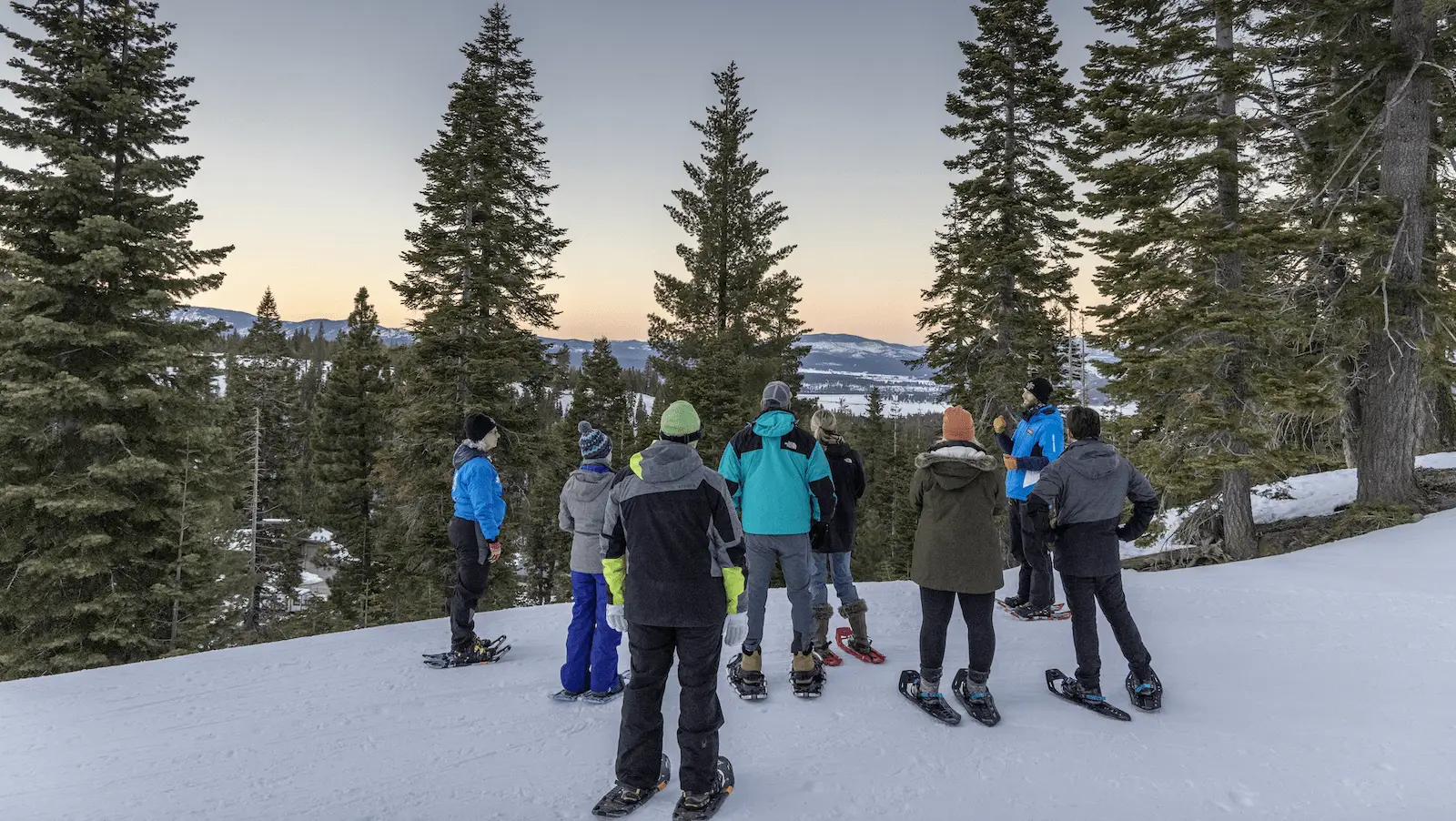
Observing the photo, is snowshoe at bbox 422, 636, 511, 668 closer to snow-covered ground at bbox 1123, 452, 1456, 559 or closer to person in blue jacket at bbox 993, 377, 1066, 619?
person in blue jacket at bbox 993, 377, 1066, 619

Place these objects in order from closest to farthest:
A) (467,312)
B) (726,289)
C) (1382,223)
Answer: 1. (1382,223)
2. (467,312)
3. (726,289)

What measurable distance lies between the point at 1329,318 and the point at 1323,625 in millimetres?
6182

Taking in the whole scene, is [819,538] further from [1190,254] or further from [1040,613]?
[1190,254]

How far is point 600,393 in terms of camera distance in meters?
43.3

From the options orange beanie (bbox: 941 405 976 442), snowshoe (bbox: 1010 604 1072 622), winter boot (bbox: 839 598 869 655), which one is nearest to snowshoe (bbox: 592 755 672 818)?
winter boot (bbox: 839 598 869 655)

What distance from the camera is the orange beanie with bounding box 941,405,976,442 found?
4559mm

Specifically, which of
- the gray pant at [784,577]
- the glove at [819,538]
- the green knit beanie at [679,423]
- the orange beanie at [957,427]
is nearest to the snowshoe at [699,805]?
the gray pant at [784,577]

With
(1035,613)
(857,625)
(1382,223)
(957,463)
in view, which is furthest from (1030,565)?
(1382,223)

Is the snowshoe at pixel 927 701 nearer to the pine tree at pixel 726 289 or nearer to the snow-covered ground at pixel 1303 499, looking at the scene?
the snow-covered ground at pixel 1303 499

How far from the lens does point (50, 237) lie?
10.9 meters

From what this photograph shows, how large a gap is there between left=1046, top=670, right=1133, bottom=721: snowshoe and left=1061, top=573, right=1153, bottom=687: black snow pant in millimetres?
61

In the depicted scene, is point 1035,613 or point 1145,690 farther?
point 1035,613

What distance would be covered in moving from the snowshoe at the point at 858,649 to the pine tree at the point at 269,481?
2573 cm

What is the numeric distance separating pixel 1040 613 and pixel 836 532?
2925 mm
